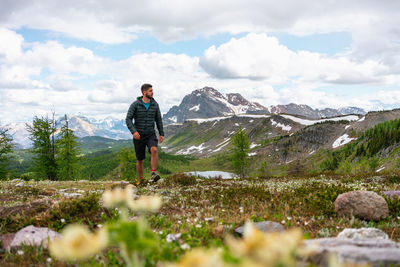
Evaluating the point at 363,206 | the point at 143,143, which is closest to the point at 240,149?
the point at 143,143

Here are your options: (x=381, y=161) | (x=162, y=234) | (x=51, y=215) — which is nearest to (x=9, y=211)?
(x=51, y=215)

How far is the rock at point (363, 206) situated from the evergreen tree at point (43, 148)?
4944 centimetres

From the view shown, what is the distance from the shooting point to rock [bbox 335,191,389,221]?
6410 mm

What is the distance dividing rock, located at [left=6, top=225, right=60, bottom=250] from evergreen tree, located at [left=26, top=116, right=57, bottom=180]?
47238 millimetres

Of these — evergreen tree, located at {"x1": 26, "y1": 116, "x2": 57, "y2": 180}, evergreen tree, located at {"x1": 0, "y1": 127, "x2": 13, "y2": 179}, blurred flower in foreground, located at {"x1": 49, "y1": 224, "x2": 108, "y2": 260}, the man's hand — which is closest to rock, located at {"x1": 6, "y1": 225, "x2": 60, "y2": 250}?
blurred flower in foreground, located at {"x1": 49, "y1": 224, "x2": 108, "y2": 260}

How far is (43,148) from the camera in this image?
46.4 m

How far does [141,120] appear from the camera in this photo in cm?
1344

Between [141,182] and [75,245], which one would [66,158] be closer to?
[141,182]

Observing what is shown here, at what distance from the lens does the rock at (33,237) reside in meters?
4.63

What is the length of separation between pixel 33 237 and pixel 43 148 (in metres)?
48.0

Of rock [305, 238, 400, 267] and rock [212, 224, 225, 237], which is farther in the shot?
rock [212, 224, 225, 237]

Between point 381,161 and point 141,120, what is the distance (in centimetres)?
11593

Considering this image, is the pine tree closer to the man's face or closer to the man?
the man

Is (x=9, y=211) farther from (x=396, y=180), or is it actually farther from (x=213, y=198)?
(x=396, y=180)
